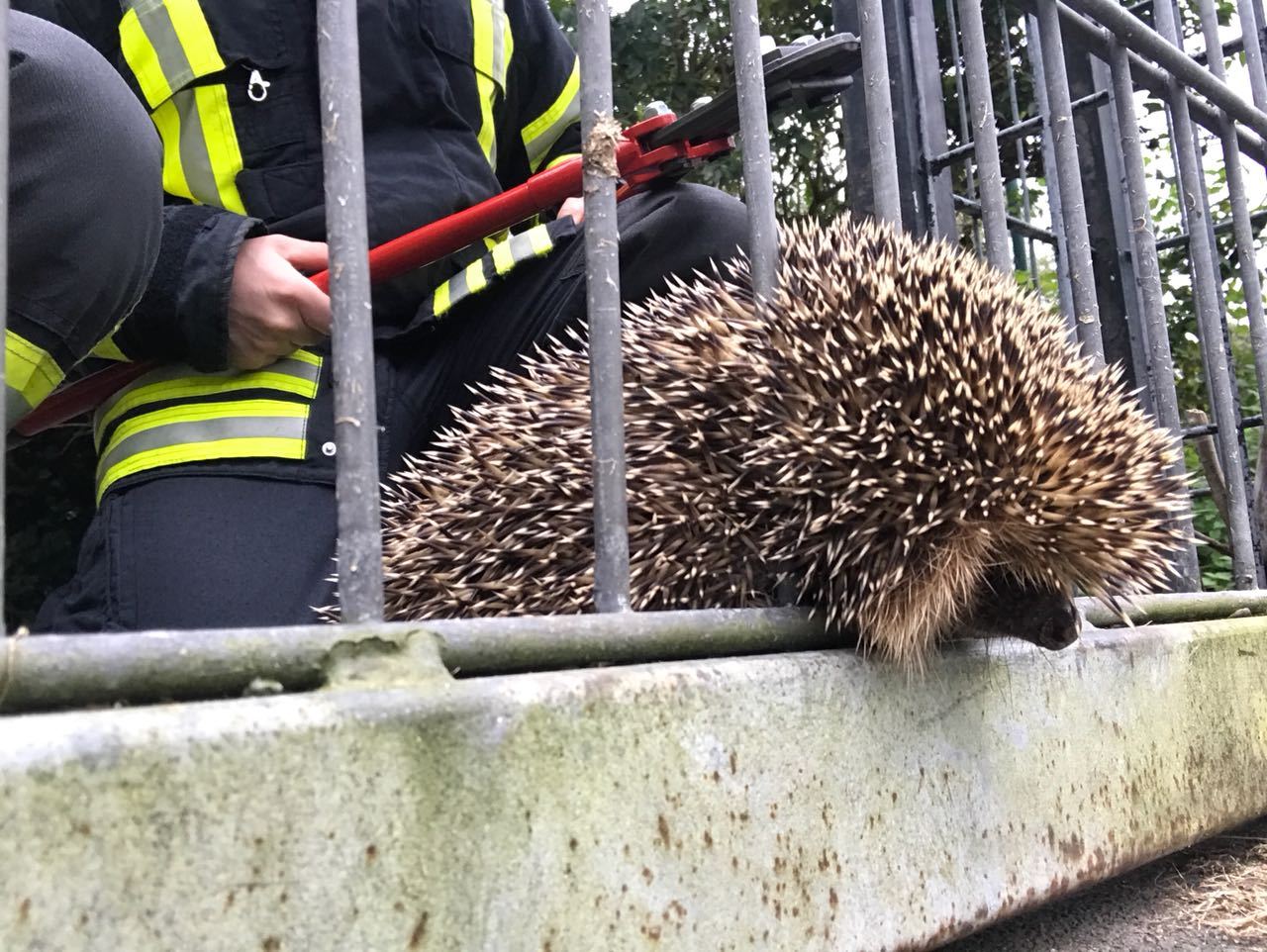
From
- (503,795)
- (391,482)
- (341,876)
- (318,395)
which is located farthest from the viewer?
(391,482)

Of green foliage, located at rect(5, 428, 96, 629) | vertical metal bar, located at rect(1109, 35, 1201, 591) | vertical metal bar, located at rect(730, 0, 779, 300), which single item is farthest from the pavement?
green foliage, located at rect(5, 428, 96, 629)

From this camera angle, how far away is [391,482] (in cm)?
247

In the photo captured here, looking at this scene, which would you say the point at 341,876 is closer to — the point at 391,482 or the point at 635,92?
the point at 391,482

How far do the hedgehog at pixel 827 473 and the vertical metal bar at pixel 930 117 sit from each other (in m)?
1.24

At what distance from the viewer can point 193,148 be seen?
232 cm

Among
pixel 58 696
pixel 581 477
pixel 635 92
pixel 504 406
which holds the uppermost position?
pixel 635 92

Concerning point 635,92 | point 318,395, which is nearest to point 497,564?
point 318,395

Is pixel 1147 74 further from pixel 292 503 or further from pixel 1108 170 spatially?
pixel 292 503

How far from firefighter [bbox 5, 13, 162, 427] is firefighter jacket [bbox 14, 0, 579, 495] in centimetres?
Result: 52

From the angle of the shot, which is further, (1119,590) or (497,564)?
(1119,590)

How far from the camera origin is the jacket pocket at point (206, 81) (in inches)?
89.6

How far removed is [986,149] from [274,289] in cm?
143

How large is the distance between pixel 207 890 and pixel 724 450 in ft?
3.70

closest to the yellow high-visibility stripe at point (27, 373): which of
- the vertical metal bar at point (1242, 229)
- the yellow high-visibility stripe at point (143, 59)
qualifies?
the yellow high-visibility stripe at point (143, 59)
